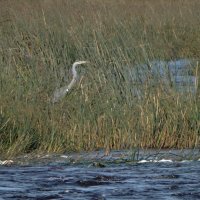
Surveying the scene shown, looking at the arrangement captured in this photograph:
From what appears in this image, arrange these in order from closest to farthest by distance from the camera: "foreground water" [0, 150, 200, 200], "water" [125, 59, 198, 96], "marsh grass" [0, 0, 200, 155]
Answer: "foreground water" [0, 150, 200, 200] < "marsh grass" [0, 0, 200, 155] < "water" [125, 59, 198, 96]

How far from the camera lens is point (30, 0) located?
19594 mm

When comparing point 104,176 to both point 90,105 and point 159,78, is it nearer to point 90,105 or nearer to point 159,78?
point 90,105

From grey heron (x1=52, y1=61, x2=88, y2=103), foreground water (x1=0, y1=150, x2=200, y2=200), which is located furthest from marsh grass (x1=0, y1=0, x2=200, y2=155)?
foreground water (x1=0, y1=150, x2=200, y2=200)

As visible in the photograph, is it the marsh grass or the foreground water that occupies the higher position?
the marsh grass

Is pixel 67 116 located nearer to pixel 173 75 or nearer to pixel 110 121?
pixel 110 121

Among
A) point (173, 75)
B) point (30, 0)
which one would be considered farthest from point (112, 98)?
point (30, 0)

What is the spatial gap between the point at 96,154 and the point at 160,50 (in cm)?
210

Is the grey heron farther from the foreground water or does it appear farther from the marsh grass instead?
the foreground water

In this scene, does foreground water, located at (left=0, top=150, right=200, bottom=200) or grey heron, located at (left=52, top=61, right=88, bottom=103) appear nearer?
foreground water, located at (left=0, top=150, right=200, bottom=200)

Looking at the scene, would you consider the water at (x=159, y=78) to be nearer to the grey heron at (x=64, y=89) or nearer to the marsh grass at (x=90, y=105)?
the marsh grass at (x=90, y=105)

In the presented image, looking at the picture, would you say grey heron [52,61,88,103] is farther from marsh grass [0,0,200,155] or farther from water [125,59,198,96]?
water [125,59,198,96]

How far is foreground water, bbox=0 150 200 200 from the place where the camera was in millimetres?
6965

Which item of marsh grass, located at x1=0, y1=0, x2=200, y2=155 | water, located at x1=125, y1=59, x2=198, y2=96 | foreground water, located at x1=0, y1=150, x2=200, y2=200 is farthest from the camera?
water, located at x1=125, y1=59, x2=198, y2=96

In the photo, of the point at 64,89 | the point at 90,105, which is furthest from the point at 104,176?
the point at 64,89
